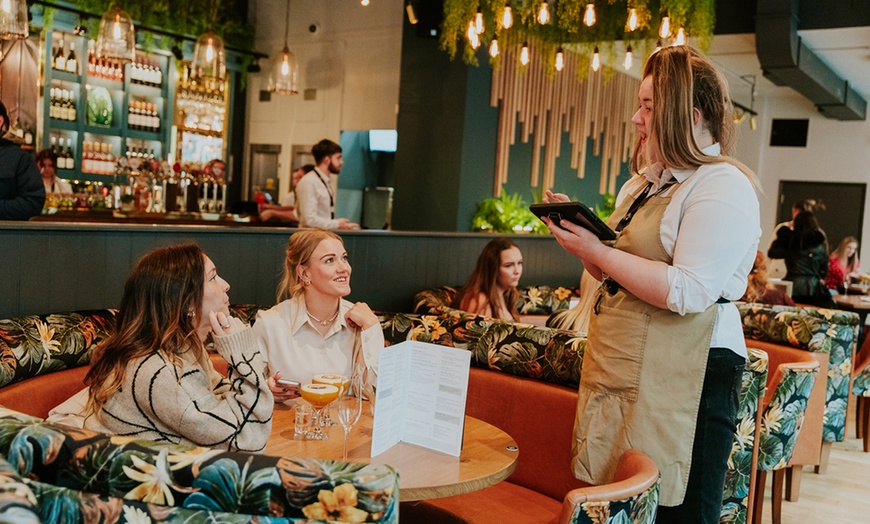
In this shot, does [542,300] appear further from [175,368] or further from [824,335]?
[175,368]

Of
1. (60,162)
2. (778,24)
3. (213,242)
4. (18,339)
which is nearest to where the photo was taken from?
(18,339)

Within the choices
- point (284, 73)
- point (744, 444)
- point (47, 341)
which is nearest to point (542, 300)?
point (284, 73)

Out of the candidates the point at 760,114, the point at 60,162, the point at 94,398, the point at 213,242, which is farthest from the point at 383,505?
A: the point at 760,114

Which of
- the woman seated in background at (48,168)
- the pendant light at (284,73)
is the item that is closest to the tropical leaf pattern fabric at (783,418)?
the pendant light at (284,73)

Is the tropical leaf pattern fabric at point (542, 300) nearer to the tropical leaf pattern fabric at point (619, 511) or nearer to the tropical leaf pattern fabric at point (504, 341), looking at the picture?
the tropical leaf pattern fabric at point (504, 341)

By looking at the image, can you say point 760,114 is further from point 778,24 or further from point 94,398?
point 94,398

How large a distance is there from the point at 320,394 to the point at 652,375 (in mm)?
905

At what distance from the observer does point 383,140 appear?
10.3m

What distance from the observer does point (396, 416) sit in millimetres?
2250

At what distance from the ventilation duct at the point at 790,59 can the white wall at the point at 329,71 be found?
4102mm

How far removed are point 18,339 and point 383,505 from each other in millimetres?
1979

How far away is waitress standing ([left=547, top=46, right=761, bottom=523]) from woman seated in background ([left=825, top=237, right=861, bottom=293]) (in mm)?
8014

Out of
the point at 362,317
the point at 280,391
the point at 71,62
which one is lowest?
the point at 280,391

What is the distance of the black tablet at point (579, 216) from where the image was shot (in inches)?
78.4
